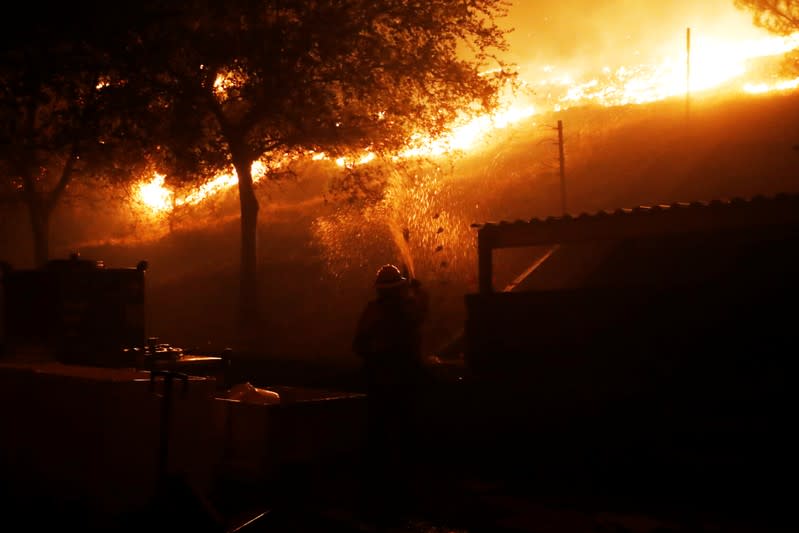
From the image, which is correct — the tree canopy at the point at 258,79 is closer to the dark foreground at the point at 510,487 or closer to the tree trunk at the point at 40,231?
the tree trunk at the point at 40,231

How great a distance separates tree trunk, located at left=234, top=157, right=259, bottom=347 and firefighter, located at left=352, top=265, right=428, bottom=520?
49.1 feet

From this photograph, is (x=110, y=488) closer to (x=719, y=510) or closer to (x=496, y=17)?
(x=719, y=510)

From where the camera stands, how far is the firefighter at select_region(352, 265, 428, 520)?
8.11 meters

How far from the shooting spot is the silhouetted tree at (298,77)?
22.0m

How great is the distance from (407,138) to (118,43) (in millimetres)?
8234

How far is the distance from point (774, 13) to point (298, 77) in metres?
25.7

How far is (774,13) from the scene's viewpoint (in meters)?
37.7

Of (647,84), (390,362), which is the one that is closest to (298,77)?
(390,362)

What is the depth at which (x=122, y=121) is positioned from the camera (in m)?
23.1

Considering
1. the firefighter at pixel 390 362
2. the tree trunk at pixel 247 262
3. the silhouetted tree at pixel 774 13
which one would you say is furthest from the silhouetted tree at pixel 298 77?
the silhouetted tree at pixel 774 13

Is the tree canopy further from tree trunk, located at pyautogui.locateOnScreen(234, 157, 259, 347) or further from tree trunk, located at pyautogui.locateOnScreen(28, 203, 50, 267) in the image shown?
tree trunk, located at pyautogui.locateOnScreen(28, 203, 50, 267)

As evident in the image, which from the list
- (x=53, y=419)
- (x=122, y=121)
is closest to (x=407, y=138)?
(x=122, y=121)

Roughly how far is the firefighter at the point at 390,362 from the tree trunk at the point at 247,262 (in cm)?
1497

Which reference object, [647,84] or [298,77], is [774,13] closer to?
[647,84]
